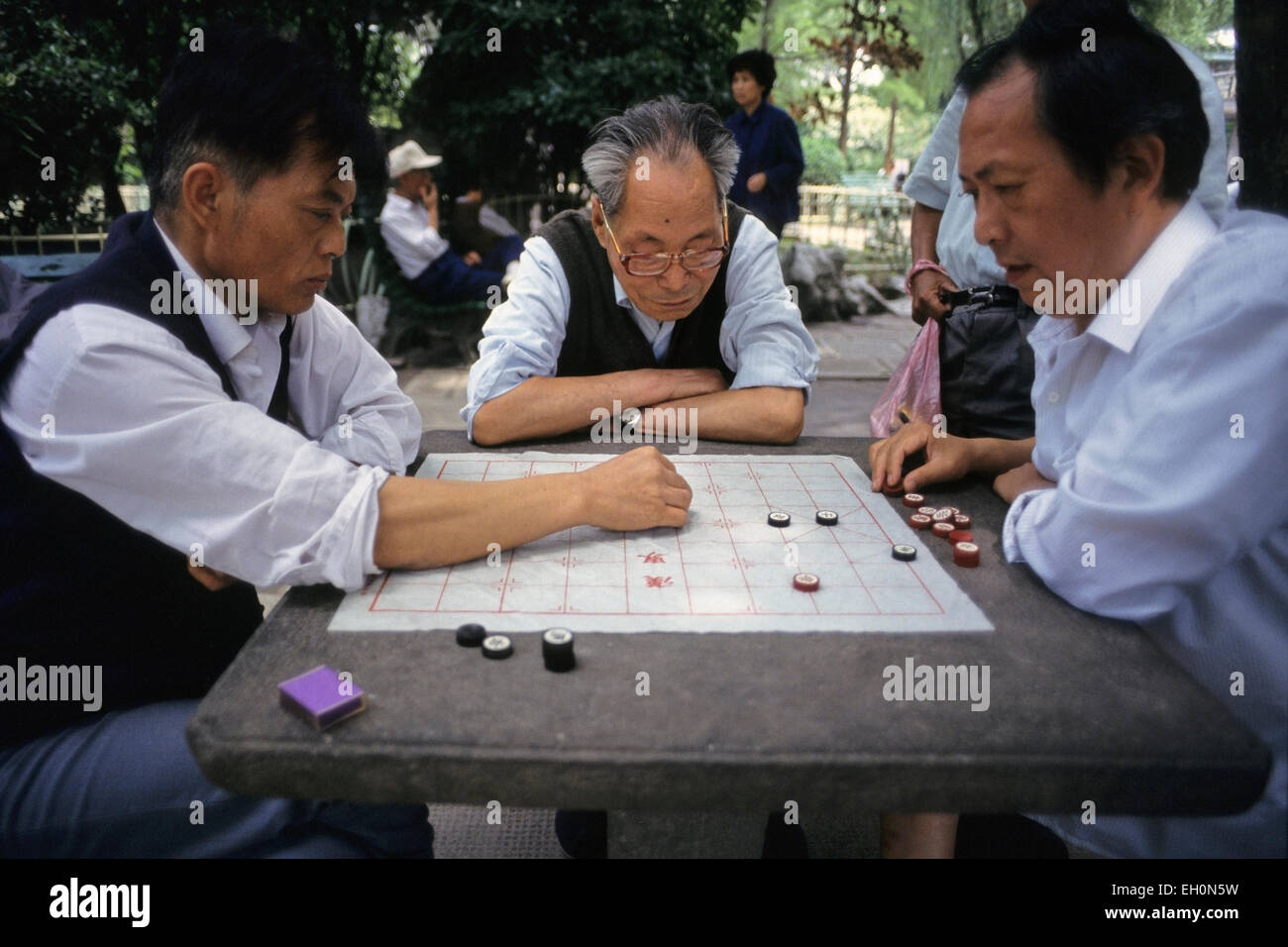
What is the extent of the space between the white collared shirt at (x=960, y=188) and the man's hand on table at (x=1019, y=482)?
56cm

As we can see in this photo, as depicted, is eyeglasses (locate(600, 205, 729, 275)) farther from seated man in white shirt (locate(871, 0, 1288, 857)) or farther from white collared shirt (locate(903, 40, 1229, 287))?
seated man in white shirt (locate(871, 0, 1288, 857))

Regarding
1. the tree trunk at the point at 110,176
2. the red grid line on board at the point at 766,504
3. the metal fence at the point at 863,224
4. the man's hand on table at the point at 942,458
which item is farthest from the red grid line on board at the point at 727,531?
the metal fence at the point at 863,224

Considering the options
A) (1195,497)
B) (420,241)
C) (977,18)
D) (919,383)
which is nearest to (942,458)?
(1195,497)

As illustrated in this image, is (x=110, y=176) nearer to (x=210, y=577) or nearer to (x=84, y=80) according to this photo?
(x=84, y=80)

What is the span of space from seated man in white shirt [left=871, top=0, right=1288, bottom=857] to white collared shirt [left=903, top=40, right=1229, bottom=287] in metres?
0.48

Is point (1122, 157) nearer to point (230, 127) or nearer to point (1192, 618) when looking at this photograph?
point (1192, 618)

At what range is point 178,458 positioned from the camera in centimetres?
142

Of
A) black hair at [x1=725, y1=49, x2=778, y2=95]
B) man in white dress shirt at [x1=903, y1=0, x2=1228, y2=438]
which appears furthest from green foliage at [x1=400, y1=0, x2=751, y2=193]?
man in white dress shirt at [x1=903, y1=0, x2=1228, y2=438]

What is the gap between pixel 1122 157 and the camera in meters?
1.56

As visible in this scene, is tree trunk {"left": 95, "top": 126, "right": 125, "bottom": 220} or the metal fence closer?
tree trunk {"left": 95, "top": 126, "right": 125, "bottom": 220}

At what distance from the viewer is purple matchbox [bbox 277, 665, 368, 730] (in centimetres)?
114

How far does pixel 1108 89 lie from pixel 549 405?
134 centimetres

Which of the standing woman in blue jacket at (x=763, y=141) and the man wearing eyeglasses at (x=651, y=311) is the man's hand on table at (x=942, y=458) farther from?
the standing woman in blue jacket at (x=763, y=141)
